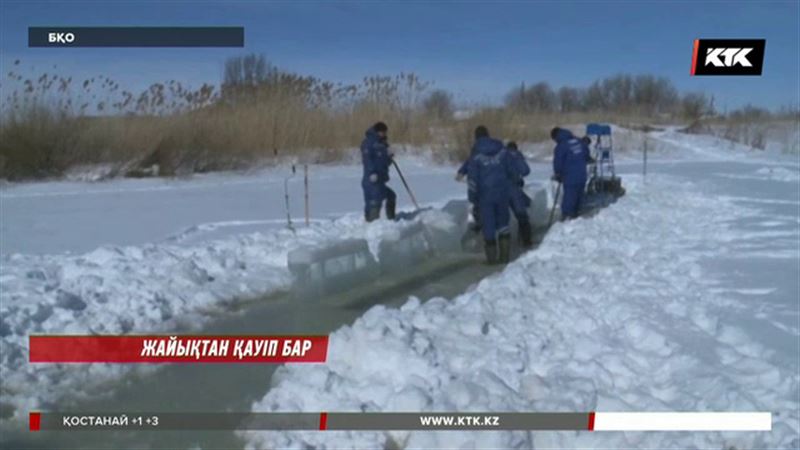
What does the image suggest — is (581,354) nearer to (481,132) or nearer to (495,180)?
(495,180)

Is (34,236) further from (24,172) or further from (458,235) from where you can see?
(458,235)

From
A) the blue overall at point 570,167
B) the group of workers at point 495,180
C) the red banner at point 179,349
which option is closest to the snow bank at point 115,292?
the red banner at point 179,349

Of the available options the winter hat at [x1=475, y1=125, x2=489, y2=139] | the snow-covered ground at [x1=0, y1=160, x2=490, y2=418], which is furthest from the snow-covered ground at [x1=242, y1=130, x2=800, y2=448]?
the winter hat at [x1=475, y1=125, x2=489, y2=139]

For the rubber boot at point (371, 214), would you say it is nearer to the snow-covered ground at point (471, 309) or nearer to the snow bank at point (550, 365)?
the snow-covered ground at point (471, 309)

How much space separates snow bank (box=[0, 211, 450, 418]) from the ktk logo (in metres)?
3.15

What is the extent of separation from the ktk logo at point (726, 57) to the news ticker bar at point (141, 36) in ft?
6.14

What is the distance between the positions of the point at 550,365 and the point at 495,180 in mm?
4380

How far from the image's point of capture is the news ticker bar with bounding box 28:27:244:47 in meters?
3.16

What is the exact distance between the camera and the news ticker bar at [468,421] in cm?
301

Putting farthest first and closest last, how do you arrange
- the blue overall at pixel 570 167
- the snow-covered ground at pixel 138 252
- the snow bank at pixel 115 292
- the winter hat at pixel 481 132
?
1. the blue overall at pixel 570 167
2. the winter hat at pixel 481 132
3. the snow-covered ground at pixel 138 252
4. the snow bank at pixel 115 292

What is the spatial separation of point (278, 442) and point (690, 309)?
3.47m

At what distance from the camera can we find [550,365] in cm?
441

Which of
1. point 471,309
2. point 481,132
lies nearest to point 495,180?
A: point 481,132

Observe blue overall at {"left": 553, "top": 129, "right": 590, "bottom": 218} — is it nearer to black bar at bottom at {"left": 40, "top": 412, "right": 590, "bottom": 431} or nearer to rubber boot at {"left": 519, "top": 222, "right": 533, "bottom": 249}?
rubber boot at {"left": 519, "top": 222, "right": 533, "bottom": 249}
